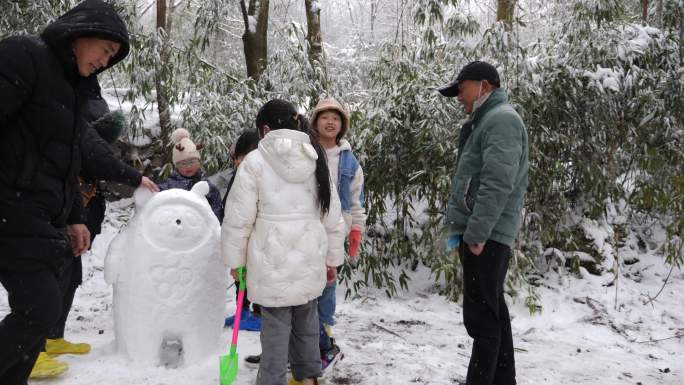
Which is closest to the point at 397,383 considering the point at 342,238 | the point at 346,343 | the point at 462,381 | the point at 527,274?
the point at 462,381

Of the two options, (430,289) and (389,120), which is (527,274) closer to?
(430,289)

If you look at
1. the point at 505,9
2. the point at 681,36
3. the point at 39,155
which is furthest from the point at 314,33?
the point at 39,155

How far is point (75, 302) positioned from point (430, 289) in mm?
2746

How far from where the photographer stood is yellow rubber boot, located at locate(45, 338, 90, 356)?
274 cm

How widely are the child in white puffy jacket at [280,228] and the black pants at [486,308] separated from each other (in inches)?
25.8

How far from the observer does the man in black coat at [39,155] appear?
1.69 m

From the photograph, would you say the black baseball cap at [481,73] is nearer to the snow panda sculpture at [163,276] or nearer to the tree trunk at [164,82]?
the snow panda sculpture at [163,276]

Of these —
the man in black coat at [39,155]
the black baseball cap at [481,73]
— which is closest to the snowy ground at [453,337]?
the man in black coat at [39,155]

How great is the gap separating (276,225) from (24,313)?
0.92 m

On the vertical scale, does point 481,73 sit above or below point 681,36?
below

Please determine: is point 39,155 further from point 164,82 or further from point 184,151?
point 164,82

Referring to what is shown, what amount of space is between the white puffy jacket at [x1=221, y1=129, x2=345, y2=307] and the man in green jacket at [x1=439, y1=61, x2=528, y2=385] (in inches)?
26.2

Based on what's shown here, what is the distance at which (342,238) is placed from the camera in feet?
7.97

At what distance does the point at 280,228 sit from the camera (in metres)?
2.21
